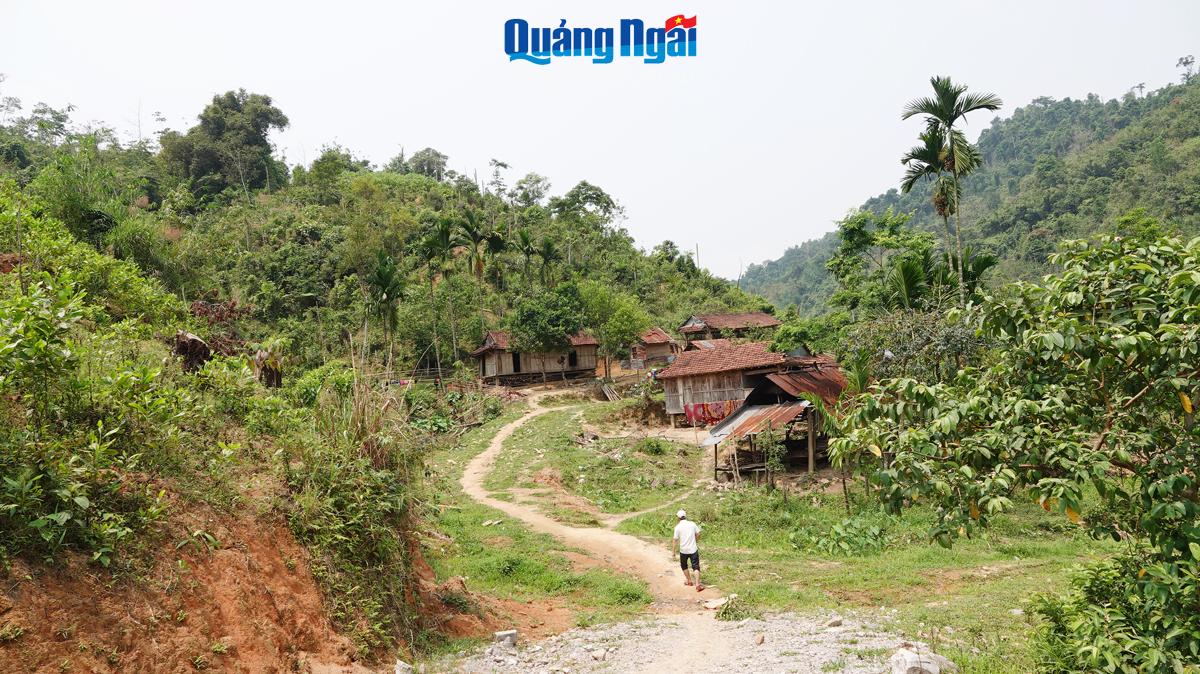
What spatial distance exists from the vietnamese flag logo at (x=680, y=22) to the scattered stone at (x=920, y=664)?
1811 cm

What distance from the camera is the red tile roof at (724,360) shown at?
2934 centimetres

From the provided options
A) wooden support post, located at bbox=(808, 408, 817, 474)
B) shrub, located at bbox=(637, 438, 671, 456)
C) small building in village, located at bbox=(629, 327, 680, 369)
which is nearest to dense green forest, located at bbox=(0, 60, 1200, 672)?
wooden support post, located at bbox=(808, 408, 817, 474)

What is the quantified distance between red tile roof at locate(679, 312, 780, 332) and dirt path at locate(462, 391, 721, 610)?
1163 inches

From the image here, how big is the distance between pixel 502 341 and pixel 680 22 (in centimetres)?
2527

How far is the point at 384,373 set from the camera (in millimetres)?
8711

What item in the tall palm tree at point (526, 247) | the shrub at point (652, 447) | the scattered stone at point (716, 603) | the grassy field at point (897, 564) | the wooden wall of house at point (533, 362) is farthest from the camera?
the tall palm tree at point (526, 247)

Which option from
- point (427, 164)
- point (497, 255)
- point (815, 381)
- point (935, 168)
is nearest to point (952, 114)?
point (935, 168)

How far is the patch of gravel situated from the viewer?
24.7 feet

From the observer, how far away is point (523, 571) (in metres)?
12.1

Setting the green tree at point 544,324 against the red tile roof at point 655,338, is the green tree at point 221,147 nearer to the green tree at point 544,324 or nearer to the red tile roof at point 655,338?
the green tree at point 544,324

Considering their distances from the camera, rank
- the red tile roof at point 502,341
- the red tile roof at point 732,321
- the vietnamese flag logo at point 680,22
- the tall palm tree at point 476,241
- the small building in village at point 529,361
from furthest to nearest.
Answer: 1. the red tile roof at point 732,321
2. the tall palm tree at point 476,241
3. the small building in village at point 529,361
4. the red tile roof at point 502,341
5. the vietnamese flag logo at point 680,22

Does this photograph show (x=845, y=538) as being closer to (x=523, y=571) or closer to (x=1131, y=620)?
(x=523, y=571)

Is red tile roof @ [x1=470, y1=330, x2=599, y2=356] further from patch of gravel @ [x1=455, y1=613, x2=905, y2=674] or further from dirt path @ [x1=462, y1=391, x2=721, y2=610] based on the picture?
patch of gravel @ [x1=455, y1=613, x2=905, y2=674]

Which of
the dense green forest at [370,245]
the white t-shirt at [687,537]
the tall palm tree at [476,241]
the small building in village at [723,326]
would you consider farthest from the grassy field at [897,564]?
the small building in village at [723,326]
